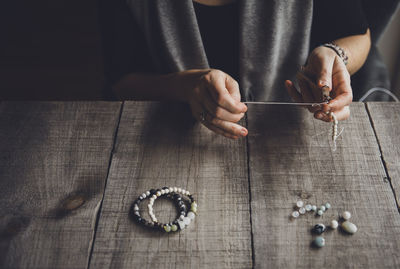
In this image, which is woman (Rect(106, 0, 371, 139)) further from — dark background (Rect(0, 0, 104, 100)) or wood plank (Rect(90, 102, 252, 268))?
dark background (Rect(0, 0, 104, 100))

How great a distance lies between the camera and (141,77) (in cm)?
113

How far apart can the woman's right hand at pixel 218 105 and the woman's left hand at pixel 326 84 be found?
0.16 meters

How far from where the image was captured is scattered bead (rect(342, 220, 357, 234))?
64 cm

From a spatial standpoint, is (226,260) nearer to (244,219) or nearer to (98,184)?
(244,219)

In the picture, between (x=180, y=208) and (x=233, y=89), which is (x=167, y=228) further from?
(x=233, y=89)

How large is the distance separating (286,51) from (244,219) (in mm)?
676

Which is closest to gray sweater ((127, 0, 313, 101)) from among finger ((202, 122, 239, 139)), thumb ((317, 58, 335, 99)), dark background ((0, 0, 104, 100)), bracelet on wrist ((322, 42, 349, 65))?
bracelet on wrist ((322, 42, 349, 65))

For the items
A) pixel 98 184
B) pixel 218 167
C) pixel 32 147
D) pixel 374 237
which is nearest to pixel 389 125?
pixel 374 237

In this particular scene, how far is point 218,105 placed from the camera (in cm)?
79

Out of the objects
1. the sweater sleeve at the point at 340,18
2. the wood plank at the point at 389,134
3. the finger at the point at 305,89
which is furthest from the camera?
the sweater sleeve at the point at 340,18

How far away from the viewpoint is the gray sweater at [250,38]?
105 cm

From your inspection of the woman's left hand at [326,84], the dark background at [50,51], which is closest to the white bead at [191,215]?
the woman's left hand at [326,84]

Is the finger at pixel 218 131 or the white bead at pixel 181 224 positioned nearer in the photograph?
the white bead at pixel 181 224

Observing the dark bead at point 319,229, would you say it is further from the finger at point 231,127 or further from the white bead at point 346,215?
the finger at point 231,127
